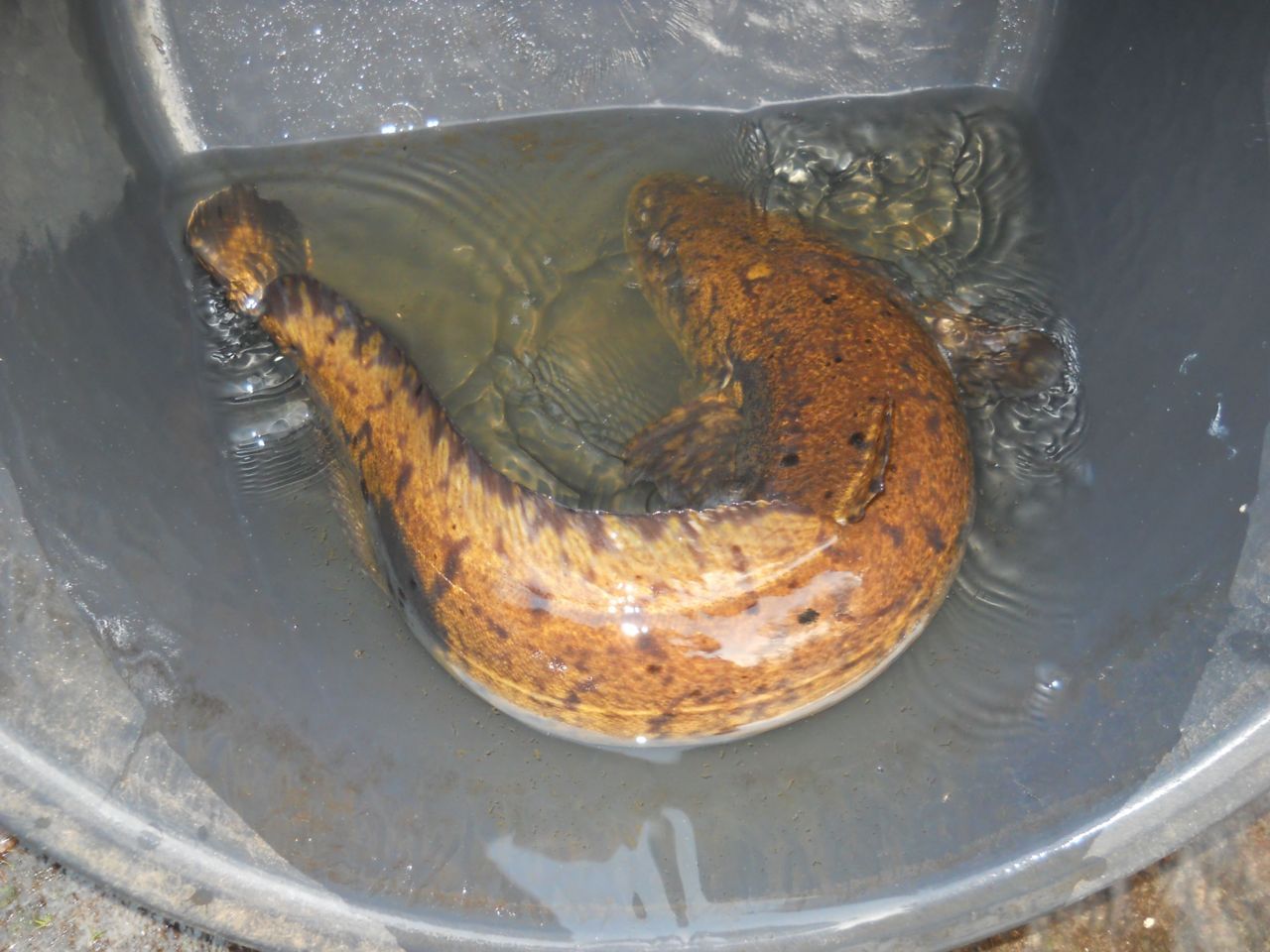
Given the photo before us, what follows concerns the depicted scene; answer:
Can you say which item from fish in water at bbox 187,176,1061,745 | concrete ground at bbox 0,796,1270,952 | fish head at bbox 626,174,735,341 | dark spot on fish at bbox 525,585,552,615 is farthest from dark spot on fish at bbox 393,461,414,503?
concrete ground at bbox 0,796,1270,952

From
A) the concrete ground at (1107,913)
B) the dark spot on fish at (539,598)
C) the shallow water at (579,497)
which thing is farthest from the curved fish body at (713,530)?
the concrete ground at (1107,913)

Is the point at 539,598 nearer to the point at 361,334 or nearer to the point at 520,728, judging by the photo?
the point at 520,728

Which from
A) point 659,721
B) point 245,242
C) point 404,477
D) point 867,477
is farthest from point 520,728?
point 245,242

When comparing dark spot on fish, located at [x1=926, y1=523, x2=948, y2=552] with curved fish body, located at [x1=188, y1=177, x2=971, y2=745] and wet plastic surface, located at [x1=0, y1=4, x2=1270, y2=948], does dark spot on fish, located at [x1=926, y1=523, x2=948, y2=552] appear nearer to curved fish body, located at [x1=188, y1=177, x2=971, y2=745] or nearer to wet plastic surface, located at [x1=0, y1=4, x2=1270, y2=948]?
curved fish body, located at [x1=188, y1=177, x2=971, y2=745]

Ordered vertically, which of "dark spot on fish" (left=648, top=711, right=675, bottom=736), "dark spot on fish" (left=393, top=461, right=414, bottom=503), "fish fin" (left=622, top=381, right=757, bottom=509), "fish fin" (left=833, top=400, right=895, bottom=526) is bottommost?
"dark spot on fish" (left=648, top=711, right=675, bottom=736)

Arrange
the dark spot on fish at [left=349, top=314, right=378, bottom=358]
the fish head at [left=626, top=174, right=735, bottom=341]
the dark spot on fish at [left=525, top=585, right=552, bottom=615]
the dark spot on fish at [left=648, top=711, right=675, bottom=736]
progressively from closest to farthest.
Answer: the dark spot on fish at [left=525, top=585, right=552, bottom=615]
the dark spot on fish at [left=648, top=711, right=675, bottom=736]
the dark spot on fish at [left=349, top=314, right=378, bottom=358]
the fish head at [left=626, top=174, right=735, bottom=341]

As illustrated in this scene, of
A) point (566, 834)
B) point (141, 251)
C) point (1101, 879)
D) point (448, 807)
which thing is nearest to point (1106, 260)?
point (1101, 879)

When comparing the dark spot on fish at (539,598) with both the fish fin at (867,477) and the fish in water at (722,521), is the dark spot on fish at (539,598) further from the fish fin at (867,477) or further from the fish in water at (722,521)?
the fish fin at (867,477)
